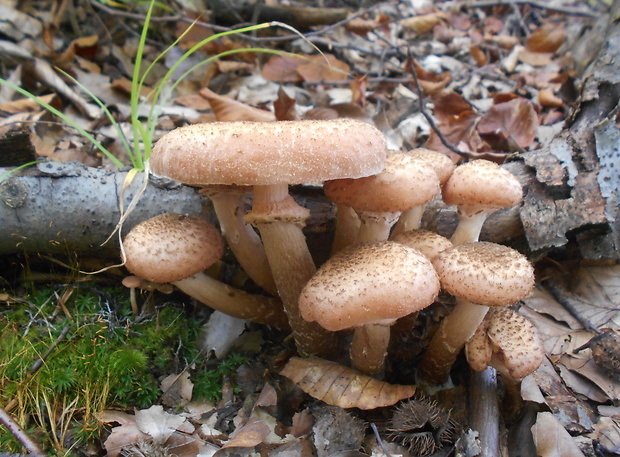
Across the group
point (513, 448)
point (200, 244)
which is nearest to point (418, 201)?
point (200, 244)

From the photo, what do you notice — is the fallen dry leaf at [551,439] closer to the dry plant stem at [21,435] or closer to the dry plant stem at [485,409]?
the dry plant stem at [485,409]

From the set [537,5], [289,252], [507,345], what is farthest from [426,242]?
[537,5]

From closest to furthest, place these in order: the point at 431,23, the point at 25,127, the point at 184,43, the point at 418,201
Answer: the point at 418,201, the point at 25,127, the point at 184,43, the point at 431,23

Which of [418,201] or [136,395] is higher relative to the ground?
[418,201]

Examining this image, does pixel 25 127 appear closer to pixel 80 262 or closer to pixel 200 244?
pixel 80 262

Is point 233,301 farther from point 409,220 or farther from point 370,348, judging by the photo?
point 409,220

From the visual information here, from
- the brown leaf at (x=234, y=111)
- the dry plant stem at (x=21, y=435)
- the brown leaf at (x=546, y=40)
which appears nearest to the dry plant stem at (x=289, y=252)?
the dry plant stem at (x=21, y=435)
